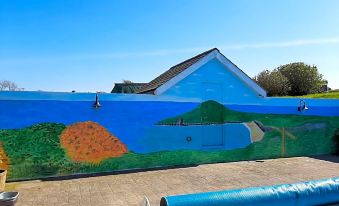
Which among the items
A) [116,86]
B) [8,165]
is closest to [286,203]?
[8,165]

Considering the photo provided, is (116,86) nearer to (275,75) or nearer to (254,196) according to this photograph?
(254,196)

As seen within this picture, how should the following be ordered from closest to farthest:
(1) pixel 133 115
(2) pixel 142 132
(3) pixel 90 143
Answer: (3) pixel 90 143
(1) pixel 133 115
(2) pixel 142 132

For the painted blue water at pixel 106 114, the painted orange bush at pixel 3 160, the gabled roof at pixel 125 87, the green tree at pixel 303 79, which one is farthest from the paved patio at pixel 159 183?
the green tree at pixel 303 79

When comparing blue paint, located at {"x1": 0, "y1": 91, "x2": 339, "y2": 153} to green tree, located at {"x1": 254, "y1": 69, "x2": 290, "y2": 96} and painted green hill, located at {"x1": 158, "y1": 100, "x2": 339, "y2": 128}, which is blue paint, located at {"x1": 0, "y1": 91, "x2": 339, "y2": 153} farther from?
green tree, located at {"x1": 254, "y1": 69, "x2": 290, "y2": 96}

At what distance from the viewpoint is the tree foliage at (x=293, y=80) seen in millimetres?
47656

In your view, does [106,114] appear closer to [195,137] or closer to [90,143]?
[90,143]

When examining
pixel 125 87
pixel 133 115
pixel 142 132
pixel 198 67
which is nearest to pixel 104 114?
pixel 133 115

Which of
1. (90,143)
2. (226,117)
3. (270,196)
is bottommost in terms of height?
(270,196)

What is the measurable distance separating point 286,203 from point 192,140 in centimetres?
725

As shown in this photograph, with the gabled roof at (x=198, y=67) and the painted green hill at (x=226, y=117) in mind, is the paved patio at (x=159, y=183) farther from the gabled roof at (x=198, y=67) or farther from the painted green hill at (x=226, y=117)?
the gabled roof at (x=198, y=67)

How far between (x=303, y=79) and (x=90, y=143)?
148ft

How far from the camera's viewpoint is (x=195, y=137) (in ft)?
43.6

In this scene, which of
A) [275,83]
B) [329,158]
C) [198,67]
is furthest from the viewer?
[275,83]

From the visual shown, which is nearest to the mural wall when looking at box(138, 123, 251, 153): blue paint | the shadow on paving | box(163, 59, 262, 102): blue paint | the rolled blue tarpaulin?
box(138, 123, 251, 153): blue paint
